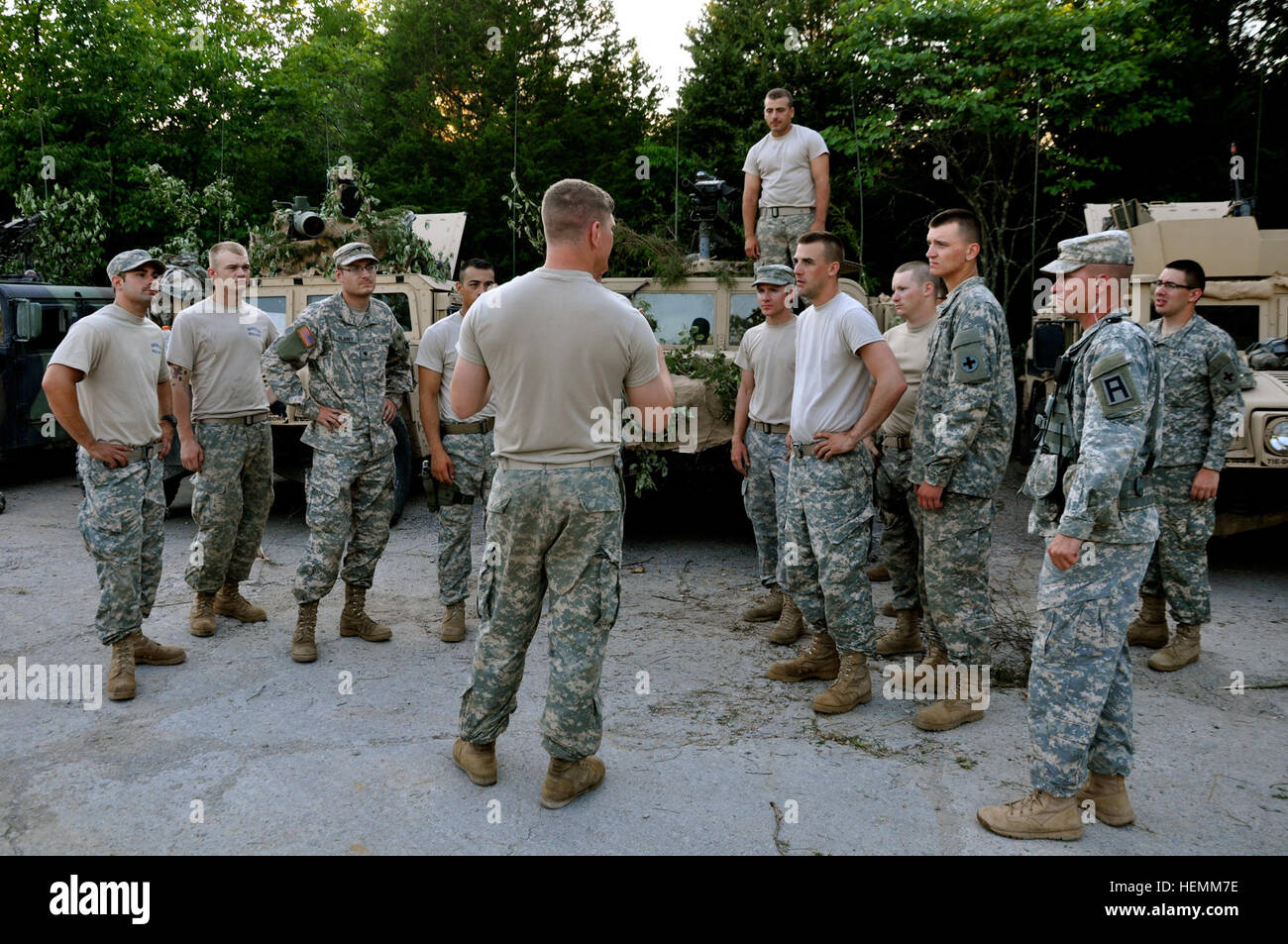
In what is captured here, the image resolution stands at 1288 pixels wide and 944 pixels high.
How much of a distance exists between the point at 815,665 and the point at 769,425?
1239 mm

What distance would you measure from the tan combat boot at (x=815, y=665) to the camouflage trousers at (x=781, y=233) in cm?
279

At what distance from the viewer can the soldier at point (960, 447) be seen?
353 cm

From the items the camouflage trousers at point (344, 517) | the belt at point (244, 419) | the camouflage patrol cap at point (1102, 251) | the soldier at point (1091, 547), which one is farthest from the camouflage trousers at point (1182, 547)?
the belt at point (244, 419)

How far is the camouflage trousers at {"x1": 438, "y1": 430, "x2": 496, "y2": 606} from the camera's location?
4762 millimetres

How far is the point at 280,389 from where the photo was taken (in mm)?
4512

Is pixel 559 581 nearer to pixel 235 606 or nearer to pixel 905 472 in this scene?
pixel 905 472

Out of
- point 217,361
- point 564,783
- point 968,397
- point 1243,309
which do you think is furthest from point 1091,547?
point 1243,309

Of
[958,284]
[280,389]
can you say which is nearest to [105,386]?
[280,389]

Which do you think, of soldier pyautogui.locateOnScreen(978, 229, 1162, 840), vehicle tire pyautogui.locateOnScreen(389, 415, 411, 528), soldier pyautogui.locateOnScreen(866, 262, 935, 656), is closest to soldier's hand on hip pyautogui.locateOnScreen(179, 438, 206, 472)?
vehicle tire pyautogui.locateOnScreen(389, 415, 411, 528)

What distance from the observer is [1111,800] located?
291cm

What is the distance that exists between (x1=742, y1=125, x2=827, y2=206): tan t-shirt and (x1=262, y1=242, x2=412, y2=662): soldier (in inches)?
106

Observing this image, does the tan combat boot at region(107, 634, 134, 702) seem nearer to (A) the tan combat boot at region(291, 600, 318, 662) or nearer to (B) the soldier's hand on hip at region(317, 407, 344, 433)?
(A) the tan combat boot at region(291, 600, 318, 662)

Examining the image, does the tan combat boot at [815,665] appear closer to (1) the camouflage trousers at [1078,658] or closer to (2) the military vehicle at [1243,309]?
(1) the camouflage trousers at [1078,658]
